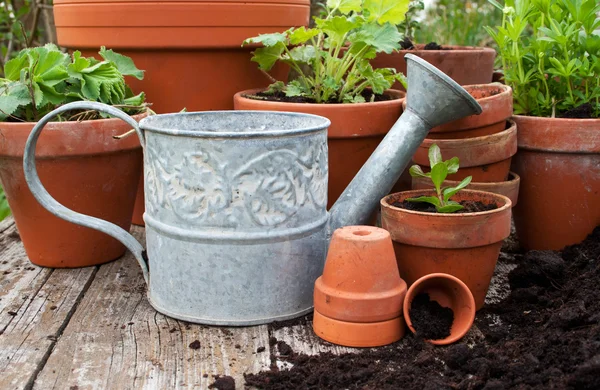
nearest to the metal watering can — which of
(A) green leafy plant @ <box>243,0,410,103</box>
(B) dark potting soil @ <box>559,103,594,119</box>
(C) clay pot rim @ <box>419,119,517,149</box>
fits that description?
(C) clay pot rim @ <box>419,119,517,149</box>

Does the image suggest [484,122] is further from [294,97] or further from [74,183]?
[74,183]

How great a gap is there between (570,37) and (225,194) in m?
1.19

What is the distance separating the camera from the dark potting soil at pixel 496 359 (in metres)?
1.38

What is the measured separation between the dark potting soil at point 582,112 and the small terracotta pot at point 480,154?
0.21 metres

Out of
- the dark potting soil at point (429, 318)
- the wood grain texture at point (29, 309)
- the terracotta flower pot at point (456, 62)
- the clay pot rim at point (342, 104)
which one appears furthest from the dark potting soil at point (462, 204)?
the wood grain texture at point (29, 309)

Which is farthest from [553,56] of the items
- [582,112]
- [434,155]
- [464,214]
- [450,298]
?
[450,298]

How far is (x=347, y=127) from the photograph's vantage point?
2.08 metres

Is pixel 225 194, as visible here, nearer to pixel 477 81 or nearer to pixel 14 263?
pixel 14 263

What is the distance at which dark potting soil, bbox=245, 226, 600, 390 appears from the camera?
1.38m

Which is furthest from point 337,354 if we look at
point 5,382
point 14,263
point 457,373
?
point 14,263

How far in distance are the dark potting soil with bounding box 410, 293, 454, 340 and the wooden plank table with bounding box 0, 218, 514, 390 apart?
0.10 meters

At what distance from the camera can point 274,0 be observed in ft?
7.66

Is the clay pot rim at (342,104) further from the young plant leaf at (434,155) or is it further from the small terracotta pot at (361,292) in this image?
the small terracotta pot at (361,292)

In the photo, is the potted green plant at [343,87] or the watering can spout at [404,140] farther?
the potted green plant at [343,87]
